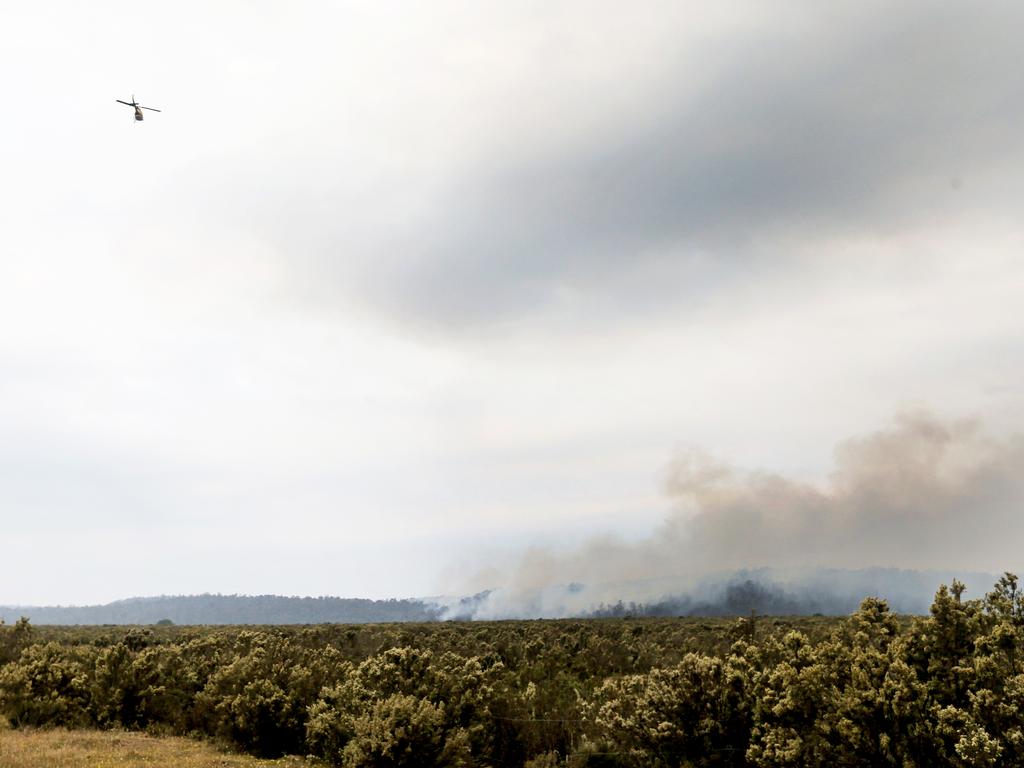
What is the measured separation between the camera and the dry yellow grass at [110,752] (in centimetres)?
1891

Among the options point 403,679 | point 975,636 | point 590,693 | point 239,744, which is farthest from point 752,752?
point 239,744

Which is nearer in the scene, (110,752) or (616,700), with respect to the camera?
(616,700)

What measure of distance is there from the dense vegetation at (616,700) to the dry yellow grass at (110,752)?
1340 mm

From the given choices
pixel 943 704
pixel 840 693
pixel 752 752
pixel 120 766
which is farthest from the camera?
pixel 120 766

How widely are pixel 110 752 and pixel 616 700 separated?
16.6 metres

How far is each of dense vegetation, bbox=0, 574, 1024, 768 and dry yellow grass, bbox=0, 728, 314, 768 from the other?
1340mm

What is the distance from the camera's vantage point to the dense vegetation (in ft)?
35.6

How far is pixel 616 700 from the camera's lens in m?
16.7

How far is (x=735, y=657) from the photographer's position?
1538cm

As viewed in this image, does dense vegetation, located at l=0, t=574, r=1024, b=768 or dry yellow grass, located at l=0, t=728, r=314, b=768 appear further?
dry yellow grass, located at l=0, t=728, r=314, b=768

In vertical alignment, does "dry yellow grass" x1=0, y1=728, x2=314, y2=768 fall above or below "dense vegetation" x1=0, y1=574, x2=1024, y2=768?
below

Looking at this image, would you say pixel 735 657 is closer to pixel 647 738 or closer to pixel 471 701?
pixel 647 738

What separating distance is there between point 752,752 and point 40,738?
79.7 ft

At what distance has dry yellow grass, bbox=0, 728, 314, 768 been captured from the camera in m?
18.9
